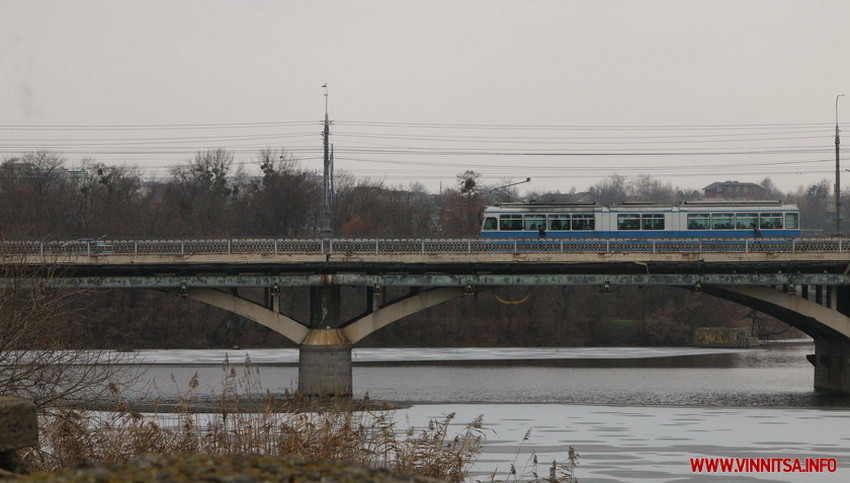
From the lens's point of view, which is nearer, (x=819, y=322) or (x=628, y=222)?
(x=819, y=322)

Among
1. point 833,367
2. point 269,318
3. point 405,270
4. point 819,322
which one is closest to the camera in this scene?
point 269,318

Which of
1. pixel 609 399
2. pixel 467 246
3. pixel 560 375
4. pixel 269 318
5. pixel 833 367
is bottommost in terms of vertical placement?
pixel 560 375

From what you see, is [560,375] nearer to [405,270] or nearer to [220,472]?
[405,270]

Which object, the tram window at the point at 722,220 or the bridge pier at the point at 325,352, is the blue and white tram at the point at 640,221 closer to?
the tram window at the point at 722,220

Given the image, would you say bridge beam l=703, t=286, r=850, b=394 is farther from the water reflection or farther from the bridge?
the water reflection

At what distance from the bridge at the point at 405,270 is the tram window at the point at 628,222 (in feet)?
16.0

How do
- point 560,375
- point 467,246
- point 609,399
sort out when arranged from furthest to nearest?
point 560,375, point 467,246, point 609,399

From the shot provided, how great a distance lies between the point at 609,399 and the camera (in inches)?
1928

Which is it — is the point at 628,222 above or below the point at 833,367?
above

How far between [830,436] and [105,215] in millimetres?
79872

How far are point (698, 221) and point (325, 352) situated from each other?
2160cm

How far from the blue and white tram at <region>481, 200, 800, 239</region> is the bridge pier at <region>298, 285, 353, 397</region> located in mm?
10097

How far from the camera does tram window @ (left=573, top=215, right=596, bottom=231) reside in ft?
192

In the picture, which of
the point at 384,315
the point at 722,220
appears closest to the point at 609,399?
the point at 384,315
